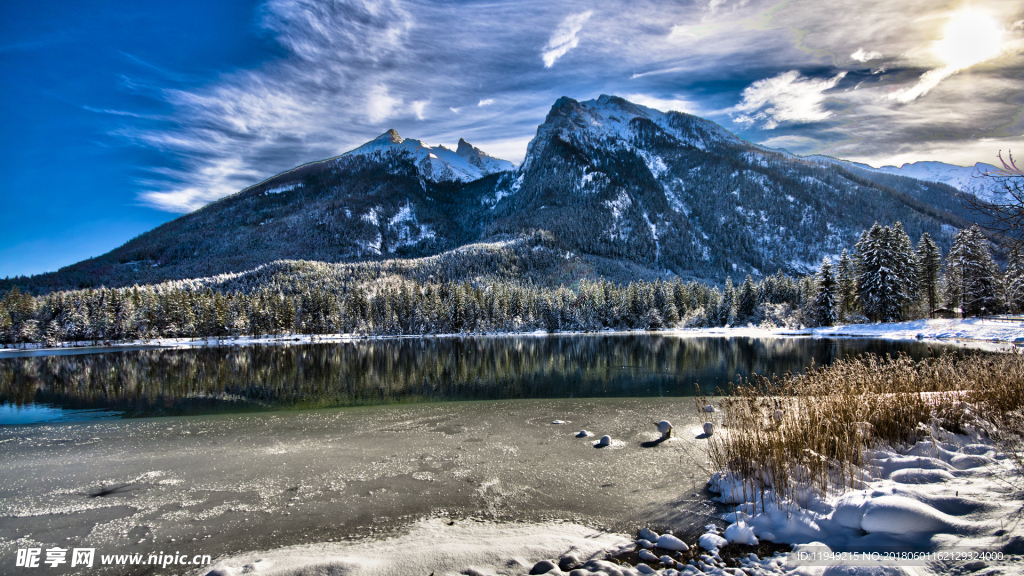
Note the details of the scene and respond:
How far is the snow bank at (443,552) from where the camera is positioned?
659 centimetres

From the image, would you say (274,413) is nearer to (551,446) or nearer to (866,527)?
(551,446)

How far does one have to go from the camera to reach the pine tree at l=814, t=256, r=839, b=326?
6384cm

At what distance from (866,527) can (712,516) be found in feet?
8.33

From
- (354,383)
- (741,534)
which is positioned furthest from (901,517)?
(354,383)

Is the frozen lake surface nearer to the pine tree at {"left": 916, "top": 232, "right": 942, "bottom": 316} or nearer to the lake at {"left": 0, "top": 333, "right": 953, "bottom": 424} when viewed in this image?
the lake at {"left": 0, "top": 333, "right": 953, "bottom": 424}

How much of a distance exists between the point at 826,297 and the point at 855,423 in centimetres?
7055

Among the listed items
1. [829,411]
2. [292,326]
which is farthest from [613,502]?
[292,326]

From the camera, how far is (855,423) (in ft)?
27.8
